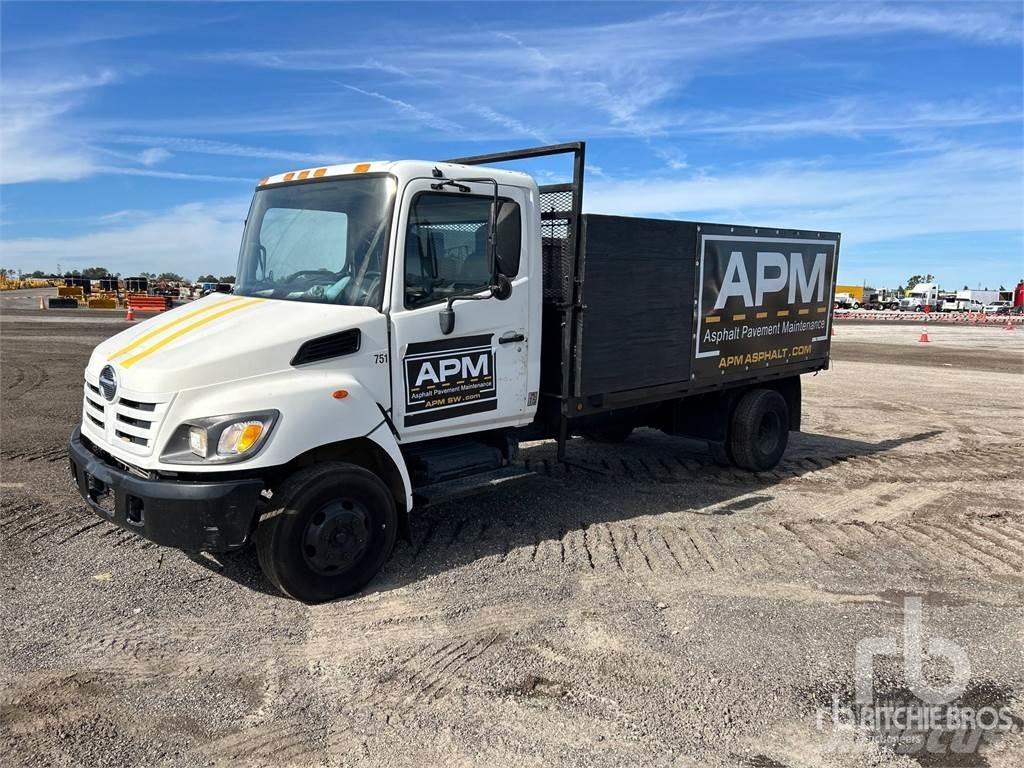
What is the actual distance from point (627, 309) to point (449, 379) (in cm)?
184

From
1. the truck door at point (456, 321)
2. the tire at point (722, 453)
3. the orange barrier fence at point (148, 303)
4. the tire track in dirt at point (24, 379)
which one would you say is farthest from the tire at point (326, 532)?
the orange barrier fence at point (148, 303)

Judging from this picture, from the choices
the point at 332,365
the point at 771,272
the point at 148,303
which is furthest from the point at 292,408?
the point at 148,303

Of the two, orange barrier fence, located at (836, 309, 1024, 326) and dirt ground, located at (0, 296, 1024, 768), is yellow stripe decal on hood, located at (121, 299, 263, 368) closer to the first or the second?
dirt ground, located at (0, 296, 1024, 768)

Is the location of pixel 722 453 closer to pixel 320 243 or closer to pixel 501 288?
pixel 501 288

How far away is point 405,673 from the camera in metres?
3.80

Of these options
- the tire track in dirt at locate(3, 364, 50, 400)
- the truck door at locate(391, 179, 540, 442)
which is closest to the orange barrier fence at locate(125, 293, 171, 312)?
the tire track in dirt at locate(3, 364, 50, 400)

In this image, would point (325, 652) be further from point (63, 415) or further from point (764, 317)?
point (63, 415)

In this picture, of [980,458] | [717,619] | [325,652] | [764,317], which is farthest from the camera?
[980,458]

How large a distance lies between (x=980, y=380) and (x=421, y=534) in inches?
578

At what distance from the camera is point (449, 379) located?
5.12m

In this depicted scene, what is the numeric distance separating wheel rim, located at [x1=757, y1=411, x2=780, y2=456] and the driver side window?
167 inches

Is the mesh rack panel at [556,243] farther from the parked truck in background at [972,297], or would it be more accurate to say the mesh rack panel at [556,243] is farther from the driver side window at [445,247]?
the parked truck in background at [972,297]

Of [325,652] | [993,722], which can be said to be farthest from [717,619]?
[325,652]

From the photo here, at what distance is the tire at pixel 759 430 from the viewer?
25.7ft
